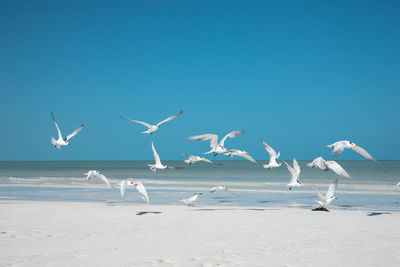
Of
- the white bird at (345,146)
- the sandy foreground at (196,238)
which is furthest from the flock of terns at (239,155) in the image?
the sandy foreground at (196,238)

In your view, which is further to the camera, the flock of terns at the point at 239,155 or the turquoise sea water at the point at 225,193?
the turquoise sea water at the point at 225,193

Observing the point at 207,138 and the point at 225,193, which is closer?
the point at 207,138

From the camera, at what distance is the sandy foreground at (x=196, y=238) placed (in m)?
6.53

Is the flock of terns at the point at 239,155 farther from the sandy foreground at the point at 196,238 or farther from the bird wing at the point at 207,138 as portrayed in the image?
the sandy foreground at the point at 196,238

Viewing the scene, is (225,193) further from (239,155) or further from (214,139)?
(214,139)

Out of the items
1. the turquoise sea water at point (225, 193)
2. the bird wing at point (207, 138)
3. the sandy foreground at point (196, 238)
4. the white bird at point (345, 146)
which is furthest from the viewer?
the turquoise sea water at point (225, 193)

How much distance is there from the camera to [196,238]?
8406 millimetres

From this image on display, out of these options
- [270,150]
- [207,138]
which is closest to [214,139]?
[207,138]

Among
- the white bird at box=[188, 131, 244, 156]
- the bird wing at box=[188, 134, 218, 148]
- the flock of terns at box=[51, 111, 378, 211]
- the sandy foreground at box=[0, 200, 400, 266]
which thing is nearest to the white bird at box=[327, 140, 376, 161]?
the flock of terns at box=[51, 111, 378, 211]

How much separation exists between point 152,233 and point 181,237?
803 mm

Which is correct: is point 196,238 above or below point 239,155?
below

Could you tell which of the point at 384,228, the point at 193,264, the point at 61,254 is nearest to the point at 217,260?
the point at 193,264

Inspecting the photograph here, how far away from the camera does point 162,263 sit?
6332mm

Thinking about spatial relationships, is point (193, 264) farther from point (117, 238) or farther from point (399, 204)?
point (399, 204)
